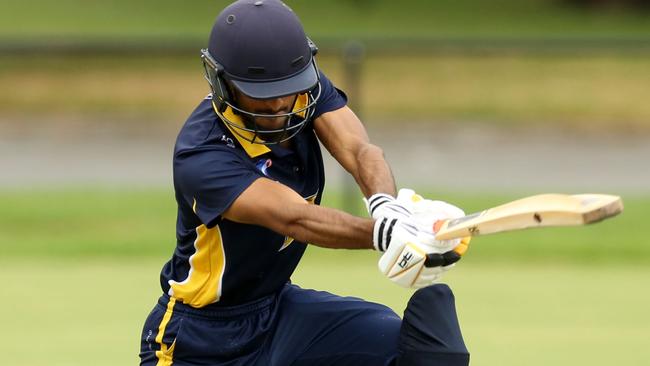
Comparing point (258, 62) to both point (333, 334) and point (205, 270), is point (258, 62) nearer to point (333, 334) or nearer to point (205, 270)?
point (205, 270)

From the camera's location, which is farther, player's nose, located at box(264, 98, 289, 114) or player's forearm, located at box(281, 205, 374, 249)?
player's nose, located at box(264, 98, 289, 114)

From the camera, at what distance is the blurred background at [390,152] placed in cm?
929

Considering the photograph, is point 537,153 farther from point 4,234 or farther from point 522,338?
point 522,338

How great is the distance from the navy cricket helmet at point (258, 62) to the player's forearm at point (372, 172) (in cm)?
38

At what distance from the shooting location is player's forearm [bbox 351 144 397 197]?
5617mm

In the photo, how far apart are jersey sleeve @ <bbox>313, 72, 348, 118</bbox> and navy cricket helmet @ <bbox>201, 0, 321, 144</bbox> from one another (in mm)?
355

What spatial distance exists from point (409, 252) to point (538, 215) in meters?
0.49

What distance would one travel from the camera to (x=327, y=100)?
593 centimetres

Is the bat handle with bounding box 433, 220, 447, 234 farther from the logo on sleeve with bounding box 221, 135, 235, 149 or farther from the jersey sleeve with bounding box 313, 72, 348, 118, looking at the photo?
the jersey sleeve with bounding box 313, 72, 348, 118

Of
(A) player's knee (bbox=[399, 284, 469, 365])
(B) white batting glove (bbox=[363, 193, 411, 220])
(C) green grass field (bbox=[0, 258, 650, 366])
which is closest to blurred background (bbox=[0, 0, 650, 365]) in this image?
(C) green grass field (bbox=[0, 258, 650, 366])

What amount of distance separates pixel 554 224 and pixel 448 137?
17.5 meters

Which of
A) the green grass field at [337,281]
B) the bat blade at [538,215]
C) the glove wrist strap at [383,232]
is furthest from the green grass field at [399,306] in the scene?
the bat blade at [538,215]

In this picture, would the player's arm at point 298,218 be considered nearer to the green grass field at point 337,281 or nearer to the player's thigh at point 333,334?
the player's thigh at point 333,334

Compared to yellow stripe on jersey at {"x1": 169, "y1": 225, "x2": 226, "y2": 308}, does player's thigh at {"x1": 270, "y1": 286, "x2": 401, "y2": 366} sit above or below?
below
